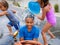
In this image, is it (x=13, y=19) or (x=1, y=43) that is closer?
(x=1, y=43)

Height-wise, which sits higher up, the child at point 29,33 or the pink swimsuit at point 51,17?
the pink swimsuit at point 51,17

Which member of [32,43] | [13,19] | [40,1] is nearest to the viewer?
[32,43]

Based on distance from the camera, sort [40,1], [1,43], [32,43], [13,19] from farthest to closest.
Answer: [13,19]
[1,43]
[40,1]
[32,43]

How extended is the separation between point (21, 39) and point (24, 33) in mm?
137

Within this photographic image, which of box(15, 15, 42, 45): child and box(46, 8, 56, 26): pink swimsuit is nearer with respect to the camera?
box(15, 15, 42, 45): child

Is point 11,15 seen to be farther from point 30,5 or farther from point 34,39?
point 34,39

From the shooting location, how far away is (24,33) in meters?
4.91

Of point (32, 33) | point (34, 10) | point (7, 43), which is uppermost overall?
point (34, 10)

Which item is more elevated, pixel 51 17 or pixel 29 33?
pixel 51 17

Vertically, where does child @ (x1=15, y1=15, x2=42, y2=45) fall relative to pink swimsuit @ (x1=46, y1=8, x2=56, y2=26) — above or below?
below

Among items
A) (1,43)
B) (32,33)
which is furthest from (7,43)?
(32,33)

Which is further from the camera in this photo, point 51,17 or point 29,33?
point 51,17

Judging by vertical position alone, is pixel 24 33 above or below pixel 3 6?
below

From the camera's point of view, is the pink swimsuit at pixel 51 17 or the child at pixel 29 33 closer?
the child at pixel 29 33
